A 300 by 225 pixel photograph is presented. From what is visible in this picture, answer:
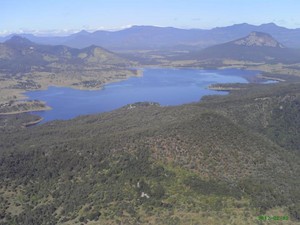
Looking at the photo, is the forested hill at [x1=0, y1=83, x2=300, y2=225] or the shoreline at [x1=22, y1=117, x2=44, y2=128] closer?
the forested hill at [x1=0, y1=83, x2=300, y2=225]

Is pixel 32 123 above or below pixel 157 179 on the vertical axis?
below

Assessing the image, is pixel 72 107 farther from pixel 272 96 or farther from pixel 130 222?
pixel 130 222

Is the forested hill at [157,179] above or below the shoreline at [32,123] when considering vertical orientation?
above

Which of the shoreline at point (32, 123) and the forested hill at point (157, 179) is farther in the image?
the shoreline at point (32, 123)

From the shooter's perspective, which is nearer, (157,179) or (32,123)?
(157,179)

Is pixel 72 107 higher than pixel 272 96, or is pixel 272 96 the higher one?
pixel 272 96

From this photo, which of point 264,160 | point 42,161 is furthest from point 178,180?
point 42,161

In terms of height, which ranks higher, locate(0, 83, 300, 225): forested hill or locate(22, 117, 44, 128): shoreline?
locate(0, 83, 300, 225): forested hill

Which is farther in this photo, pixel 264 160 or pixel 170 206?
pixel 264 160
